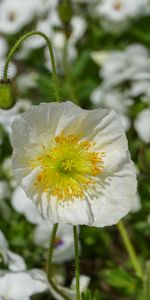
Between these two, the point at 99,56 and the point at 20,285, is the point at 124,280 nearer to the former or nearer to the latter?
the point at 20,285

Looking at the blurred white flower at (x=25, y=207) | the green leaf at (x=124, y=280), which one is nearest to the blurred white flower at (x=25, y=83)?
the blurred white flower at (x=25, y=207)

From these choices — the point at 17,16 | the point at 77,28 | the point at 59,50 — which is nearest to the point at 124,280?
the point at 59,50

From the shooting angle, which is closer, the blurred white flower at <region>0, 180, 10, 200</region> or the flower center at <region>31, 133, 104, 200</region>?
the flower center at <region>31, 133, 104, 200</region>

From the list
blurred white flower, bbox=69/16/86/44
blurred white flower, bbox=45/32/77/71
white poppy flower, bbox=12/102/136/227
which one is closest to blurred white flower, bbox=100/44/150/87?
blurred white flower, bbox=45/32/77/71

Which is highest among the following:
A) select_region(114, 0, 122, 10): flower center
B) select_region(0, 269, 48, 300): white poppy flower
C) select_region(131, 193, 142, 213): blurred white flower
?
select_region(114, 0, 122, 10): flower center

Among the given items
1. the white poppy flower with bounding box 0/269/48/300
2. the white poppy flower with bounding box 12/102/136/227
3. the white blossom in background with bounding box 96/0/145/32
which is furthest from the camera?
the white blossom in background with bounding box 96/0/145/32

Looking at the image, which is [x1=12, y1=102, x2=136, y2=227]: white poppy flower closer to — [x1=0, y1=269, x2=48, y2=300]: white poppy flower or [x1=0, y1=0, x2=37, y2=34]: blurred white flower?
[x1=0, y1=269, x2=48, y2=300]: white poppy flower

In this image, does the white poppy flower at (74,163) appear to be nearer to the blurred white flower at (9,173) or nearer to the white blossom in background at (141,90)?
the blurred white flower at (9,173)
